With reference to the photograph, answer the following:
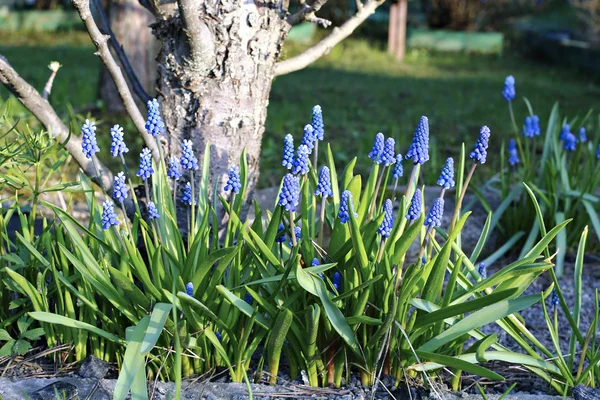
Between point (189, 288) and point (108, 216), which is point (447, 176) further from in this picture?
point (108, 216)

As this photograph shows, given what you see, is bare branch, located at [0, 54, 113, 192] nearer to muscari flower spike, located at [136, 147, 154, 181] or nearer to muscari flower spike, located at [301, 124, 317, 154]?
muscari flower spike, located at [136, 147, 154, 181]

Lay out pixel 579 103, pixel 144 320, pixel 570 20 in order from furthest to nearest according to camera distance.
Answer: pixel 570 20
pixel 579 103
pixel 144 320

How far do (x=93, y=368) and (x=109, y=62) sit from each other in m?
0.89

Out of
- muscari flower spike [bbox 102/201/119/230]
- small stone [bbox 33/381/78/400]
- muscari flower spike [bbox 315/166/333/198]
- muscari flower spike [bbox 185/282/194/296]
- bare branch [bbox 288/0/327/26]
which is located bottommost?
small stone [bbox 33/381/78/400]

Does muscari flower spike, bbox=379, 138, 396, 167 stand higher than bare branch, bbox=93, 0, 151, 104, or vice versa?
bare branch, bbox=93, 0, 151, 104

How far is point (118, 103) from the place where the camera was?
17.0ft

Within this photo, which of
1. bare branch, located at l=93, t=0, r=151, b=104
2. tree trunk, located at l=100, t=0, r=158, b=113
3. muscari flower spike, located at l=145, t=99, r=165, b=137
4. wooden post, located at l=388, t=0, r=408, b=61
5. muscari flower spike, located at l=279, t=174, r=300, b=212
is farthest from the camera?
wooden post, located at l=388, t=0, r=408, b=61

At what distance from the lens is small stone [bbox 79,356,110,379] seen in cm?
185

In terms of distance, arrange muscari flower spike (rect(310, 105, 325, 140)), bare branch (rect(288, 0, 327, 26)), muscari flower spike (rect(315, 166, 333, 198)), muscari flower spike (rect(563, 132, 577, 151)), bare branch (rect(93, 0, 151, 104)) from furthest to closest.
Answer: muscari flower spike (rect(563, 132, 577, 151)) → bare branch (rect(93, 0, 151, 104)) → bare branch (rect(288, 0, 327, 26)) → muscari flower spike (rect(310, 105, 325, 140)) → muscari flower spike (rect(315, 166, 333, 198))

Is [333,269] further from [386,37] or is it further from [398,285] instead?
[386,37]

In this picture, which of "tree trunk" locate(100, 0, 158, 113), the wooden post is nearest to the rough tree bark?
"tree trunk" locate(100, 0, 158, 113)

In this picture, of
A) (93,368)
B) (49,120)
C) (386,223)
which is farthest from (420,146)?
(49,120)

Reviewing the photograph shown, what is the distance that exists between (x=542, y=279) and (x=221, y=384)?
173 cm

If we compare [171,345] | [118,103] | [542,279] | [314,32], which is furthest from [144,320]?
[314,32]
